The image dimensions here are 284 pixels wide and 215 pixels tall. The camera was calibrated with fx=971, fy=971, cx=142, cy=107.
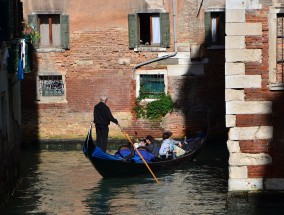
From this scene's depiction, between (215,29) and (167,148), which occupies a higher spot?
(215,29)

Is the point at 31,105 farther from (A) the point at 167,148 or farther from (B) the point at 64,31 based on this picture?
(A) the point at 167,148

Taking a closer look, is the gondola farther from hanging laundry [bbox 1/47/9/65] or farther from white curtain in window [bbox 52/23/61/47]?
white curtain in window [bbox 52/23/61/47]

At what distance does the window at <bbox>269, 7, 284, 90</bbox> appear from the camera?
10.9 metres

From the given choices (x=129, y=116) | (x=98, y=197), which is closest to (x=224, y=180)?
(x=98, y=197)

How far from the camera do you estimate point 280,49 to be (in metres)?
11.0

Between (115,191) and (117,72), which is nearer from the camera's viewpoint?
(115,191)

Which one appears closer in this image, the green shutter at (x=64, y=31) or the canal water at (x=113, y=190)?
the canal water at (x=113, y=190)

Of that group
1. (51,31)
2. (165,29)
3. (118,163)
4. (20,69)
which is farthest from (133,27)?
(20,69)

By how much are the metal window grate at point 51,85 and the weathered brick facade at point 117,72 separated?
18 centimetres

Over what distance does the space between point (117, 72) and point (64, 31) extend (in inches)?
53.6

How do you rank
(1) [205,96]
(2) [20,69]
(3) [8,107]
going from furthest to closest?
(1) [205,96] → (2) [20,69] → (3) [8,107]

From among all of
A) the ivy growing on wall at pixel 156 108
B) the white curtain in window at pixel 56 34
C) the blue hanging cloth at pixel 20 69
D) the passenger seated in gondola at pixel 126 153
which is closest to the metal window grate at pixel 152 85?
the ivy growing on wall at pixel 156 108

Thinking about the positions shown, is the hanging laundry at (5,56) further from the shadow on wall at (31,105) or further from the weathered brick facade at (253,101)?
the shadow on wall at (31,105)

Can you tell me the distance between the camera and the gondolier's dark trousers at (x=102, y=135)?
16.0 meters
